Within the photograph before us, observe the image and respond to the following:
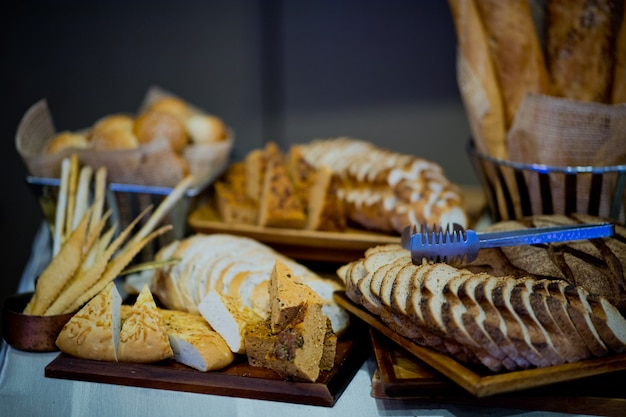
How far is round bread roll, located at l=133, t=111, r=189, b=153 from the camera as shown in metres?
2.68

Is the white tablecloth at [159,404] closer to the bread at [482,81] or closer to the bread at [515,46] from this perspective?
the bread at [482,81]

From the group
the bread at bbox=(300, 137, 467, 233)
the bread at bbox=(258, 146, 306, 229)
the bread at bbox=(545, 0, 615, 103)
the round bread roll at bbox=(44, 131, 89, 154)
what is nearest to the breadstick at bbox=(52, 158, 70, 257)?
the round bread roll at bbox=(44, 131, 89, 154)

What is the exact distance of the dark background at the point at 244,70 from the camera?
4035mm

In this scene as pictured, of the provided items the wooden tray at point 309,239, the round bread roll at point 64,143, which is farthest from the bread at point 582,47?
the round bread roll at point 64,143

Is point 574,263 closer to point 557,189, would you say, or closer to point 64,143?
point 557,189

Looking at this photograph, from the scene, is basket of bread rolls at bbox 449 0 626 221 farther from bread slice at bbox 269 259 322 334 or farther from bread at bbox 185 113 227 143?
bread at bbox 185 113 227 143

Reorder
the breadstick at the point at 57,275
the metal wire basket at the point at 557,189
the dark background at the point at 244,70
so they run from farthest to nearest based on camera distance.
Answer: the dark background at the point at 244,70 < the metal wire basket at the point at 557,189 < the breadstick at the point at 57,275

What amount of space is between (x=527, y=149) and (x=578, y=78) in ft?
1.06

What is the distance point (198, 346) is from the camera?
5.45 feet

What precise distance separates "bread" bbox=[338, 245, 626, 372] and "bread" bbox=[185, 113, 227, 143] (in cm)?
153

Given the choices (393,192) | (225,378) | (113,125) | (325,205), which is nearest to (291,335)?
(225,378)

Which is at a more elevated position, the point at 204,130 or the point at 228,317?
the point at 204,130

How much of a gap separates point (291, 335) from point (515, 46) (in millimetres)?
1388

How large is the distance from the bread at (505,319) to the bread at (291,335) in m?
0.20
